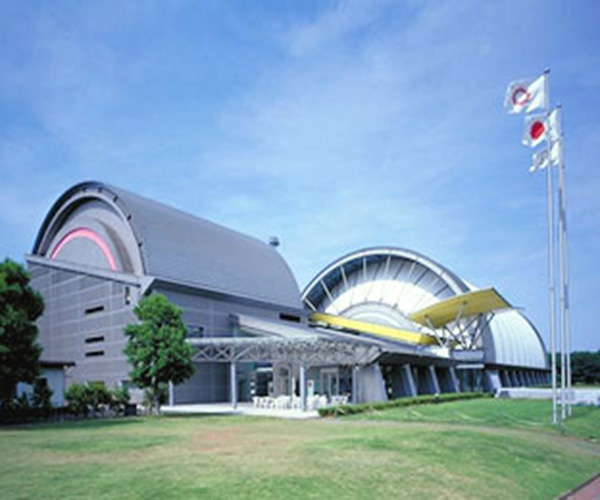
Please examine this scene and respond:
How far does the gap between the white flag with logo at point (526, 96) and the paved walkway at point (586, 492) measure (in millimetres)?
16672

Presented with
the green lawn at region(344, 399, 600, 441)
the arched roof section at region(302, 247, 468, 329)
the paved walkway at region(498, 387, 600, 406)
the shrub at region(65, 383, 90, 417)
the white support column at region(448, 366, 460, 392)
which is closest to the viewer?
the green lawn at region(344, 399, 600, 441)

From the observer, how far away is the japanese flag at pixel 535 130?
88.3 feet

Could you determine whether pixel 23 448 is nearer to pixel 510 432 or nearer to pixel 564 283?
pixel 510 432

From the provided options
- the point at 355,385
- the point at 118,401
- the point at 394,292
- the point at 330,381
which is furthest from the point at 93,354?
the point at 394,292

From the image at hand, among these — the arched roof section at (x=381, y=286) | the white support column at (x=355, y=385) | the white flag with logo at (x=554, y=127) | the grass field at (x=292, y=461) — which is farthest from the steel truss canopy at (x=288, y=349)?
the arched roof section at (x=381, y=286)

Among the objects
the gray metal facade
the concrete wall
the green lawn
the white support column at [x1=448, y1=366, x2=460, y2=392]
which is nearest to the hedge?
the green lawn

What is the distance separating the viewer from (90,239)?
46375mm

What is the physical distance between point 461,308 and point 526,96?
1259 inches

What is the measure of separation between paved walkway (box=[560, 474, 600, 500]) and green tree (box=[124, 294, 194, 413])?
21.6 m

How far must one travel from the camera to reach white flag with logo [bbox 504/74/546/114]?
2645 cm

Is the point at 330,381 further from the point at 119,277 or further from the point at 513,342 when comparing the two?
the point at 513,342

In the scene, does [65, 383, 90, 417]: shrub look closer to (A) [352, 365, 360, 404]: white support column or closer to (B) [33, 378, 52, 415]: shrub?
(B) [33, 378, 52, 415]: shrub

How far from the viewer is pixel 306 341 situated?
3322cm

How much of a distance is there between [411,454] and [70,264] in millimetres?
33862
